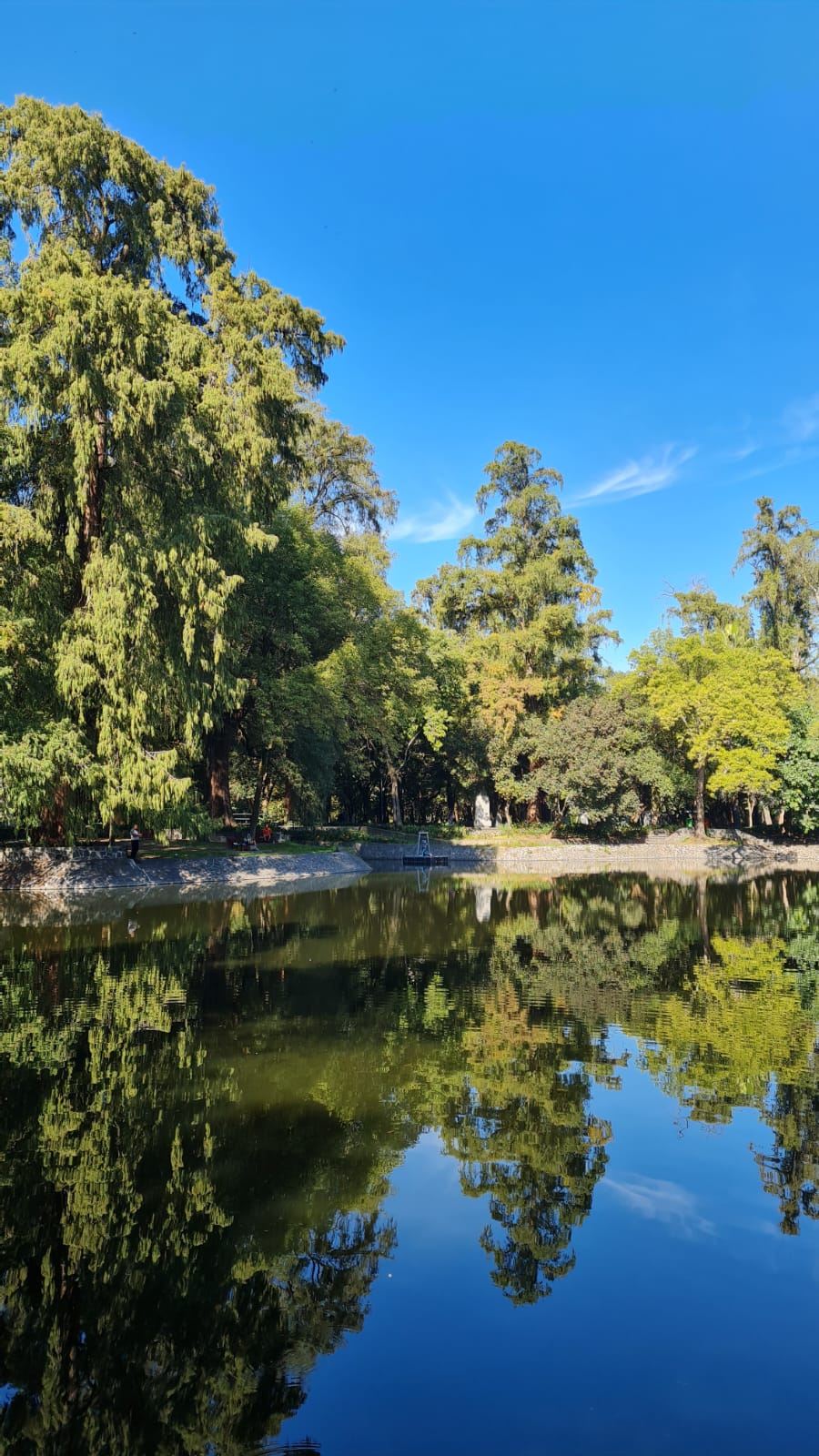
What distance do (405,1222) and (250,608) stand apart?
94.8ft

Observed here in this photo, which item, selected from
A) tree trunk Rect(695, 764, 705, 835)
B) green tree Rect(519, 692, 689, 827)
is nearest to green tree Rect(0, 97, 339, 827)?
green tree Rect(519, 692, 689, 827)

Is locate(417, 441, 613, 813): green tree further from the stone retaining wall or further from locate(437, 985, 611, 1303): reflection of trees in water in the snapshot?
locate(437, 985, 611, 1303): reflection of trees in water

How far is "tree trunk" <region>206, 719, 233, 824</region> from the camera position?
34469 millimetres

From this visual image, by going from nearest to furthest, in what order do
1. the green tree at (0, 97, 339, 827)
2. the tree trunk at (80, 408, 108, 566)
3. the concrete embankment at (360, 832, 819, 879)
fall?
the green tree at (0, 97, 339, 827) < the tree trunk at (80, 408, 108, 566) < the concrete embankment at (360, 832, 819, 879)

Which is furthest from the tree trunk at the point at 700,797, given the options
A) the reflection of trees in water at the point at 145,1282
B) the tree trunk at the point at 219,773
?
the reflection of trees in water at the point at 145,1282

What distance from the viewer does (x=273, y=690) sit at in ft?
103

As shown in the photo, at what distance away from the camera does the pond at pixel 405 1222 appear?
3889 millimetres

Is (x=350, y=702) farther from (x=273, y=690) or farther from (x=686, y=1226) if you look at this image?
(x=686, y=1226)

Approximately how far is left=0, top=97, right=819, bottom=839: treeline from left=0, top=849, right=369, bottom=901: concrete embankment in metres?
1.47

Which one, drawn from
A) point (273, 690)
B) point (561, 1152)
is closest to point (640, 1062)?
point (561, 1152)

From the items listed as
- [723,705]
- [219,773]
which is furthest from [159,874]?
[723,705]

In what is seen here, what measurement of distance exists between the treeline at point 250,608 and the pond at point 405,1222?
1279cm

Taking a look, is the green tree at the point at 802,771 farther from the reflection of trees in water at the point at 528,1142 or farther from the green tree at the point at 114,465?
the reflection of trees in water at the point at 528,1142

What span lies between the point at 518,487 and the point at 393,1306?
5227 cm
